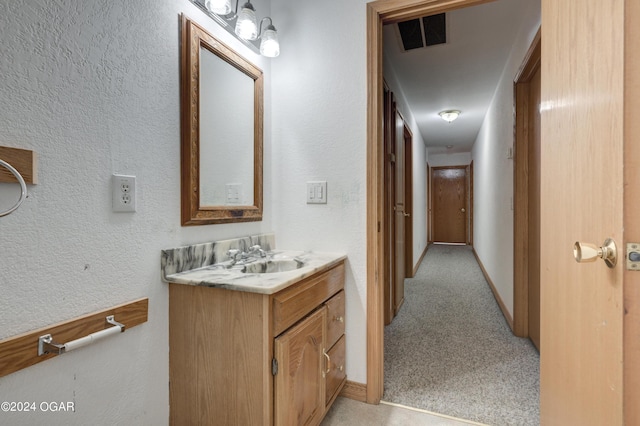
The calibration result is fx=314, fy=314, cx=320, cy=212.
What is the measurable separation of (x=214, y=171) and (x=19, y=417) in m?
1.00

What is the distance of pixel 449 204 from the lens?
778 centimetres

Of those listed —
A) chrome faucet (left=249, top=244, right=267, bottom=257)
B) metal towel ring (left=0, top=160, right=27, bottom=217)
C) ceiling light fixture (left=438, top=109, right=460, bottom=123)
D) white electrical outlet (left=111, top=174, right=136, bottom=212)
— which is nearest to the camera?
metal towel ring (left=0, top=160, right=27, bottom=217)

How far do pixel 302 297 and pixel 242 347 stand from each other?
11.1 inches

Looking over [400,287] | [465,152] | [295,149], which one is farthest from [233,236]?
[465,152]

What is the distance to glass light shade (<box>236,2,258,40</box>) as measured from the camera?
4.75ft

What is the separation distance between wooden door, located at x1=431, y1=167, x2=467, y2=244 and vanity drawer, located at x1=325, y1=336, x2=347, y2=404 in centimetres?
688

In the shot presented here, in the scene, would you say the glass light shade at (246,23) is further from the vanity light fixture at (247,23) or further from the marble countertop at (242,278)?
the marble countertop at (242,278)

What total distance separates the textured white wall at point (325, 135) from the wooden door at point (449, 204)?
6.82m

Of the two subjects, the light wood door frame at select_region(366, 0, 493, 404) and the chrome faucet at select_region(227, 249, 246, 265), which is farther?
the light wood door frame at select_region(366, 0, 493, 404)

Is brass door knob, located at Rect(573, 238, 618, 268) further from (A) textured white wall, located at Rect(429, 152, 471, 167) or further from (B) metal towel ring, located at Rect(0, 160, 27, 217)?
(A) textured white wall, located at Rect(429, 152, 471, 167)

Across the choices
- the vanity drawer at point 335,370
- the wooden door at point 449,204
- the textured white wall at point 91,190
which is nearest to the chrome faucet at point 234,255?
the textured white wall at point 91,190

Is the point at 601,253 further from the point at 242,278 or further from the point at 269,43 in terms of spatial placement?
the point at 269,43

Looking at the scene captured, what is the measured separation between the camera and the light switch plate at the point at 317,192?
1710mm

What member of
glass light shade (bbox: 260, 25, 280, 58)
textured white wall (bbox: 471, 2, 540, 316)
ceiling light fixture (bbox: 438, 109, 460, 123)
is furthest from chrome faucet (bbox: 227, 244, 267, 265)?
ceiling light fixture (bbox: 438, 109, 460, 123)
